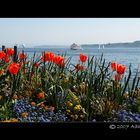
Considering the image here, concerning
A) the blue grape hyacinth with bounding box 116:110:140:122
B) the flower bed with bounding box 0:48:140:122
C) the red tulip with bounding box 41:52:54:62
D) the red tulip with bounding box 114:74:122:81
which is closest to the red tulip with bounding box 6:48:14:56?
the flower bed with bounding box 0:48:140:122

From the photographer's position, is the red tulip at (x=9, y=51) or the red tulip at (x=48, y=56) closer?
the red tulip at (x=48, y=56)

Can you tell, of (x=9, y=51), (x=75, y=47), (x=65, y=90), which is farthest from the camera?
(x=9, y=51)

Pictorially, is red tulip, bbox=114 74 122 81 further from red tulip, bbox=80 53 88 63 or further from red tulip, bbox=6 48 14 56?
red tulip, bbox=6 48 14 56

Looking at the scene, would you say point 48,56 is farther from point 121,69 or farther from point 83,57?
point 121,69

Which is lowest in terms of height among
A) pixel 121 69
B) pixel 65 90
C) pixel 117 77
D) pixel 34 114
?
pixel 34 114

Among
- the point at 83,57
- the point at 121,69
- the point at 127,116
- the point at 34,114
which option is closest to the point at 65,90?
the point at 83,57

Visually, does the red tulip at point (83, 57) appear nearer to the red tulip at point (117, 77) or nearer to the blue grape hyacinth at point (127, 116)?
the red tulip at point (117, 77)

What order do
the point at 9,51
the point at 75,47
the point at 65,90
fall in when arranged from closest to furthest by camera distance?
the point at 75,47, the point at 65,90, the point at 9,51

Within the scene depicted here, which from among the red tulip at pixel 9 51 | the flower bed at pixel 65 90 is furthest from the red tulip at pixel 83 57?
the red tulip at pixel 9 51

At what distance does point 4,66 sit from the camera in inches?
233

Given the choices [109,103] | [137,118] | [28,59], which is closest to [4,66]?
[28,59]

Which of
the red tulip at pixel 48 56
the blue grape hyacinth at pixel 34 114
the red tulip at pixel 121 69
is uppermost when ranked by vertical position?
the red tulip at pixel 48 56
